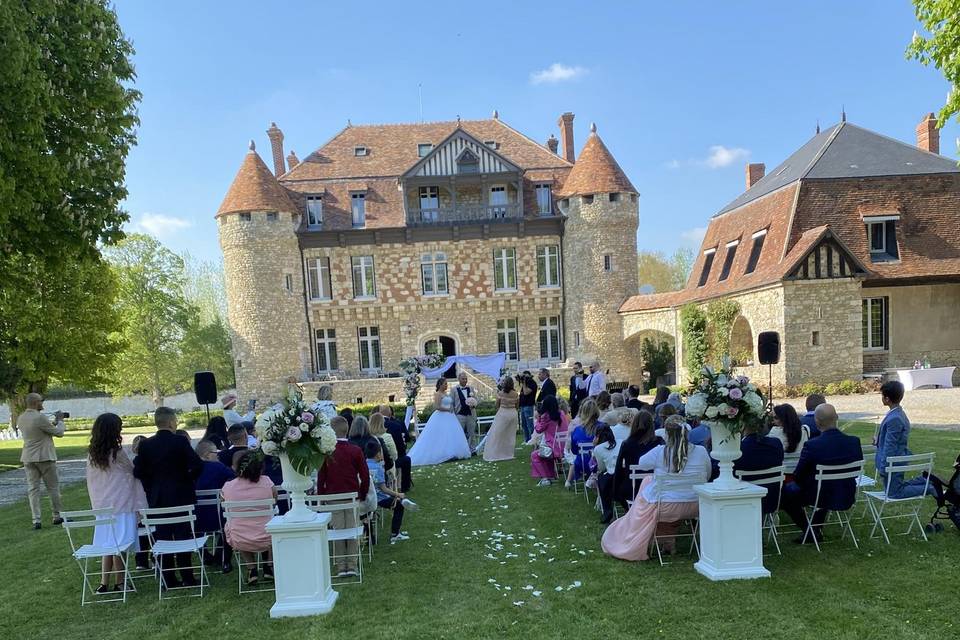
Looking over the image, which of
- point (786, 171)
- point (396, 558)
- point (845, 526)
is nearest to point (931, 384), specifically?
point (786, 171)

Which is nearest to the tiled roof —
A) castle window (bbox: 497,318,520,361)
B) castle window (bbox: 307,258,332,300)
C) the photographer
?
castle window (bbox: 307,258,332,300)

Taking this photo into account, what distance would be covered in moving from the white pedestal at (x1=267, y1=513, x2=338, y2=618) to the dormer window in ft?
67.6

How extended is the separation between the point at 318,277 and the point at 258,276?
2.56m

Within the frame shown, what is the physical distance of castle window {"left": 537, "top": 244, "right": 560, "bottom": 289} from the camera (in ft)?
85.0

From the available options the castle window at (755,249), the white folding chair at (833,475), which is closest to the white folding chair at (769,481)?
the white folding chair at (833,475)

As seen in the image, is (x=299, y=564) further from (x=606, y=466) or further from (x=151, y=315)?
(x=151, y=315)

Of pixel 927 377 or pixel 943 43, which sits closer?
pixel 943 43

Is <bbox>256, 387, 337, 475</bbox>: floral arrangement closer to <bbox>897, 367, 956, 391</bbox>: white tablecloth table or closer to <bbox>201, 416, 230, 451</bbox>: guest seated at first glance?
<bbox>201, 416, 230, 451</bbox>: guest seated

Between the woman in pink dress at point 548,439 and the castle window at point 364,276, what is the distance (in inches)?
703

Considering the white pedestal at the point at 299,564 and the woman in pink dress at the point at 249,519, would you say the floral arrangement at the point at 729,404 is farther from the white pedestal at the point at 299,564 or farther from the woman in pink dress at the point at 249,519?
the woman in pink dress at the point at 249,519

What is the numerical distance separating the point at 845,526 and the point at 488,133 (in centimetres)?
2597

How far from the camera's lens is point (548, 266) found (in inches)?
1021

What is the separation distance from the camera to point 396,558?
5.75m

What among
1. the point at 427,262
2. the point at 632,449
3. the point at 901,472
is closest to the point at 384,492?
the point at 632,449
